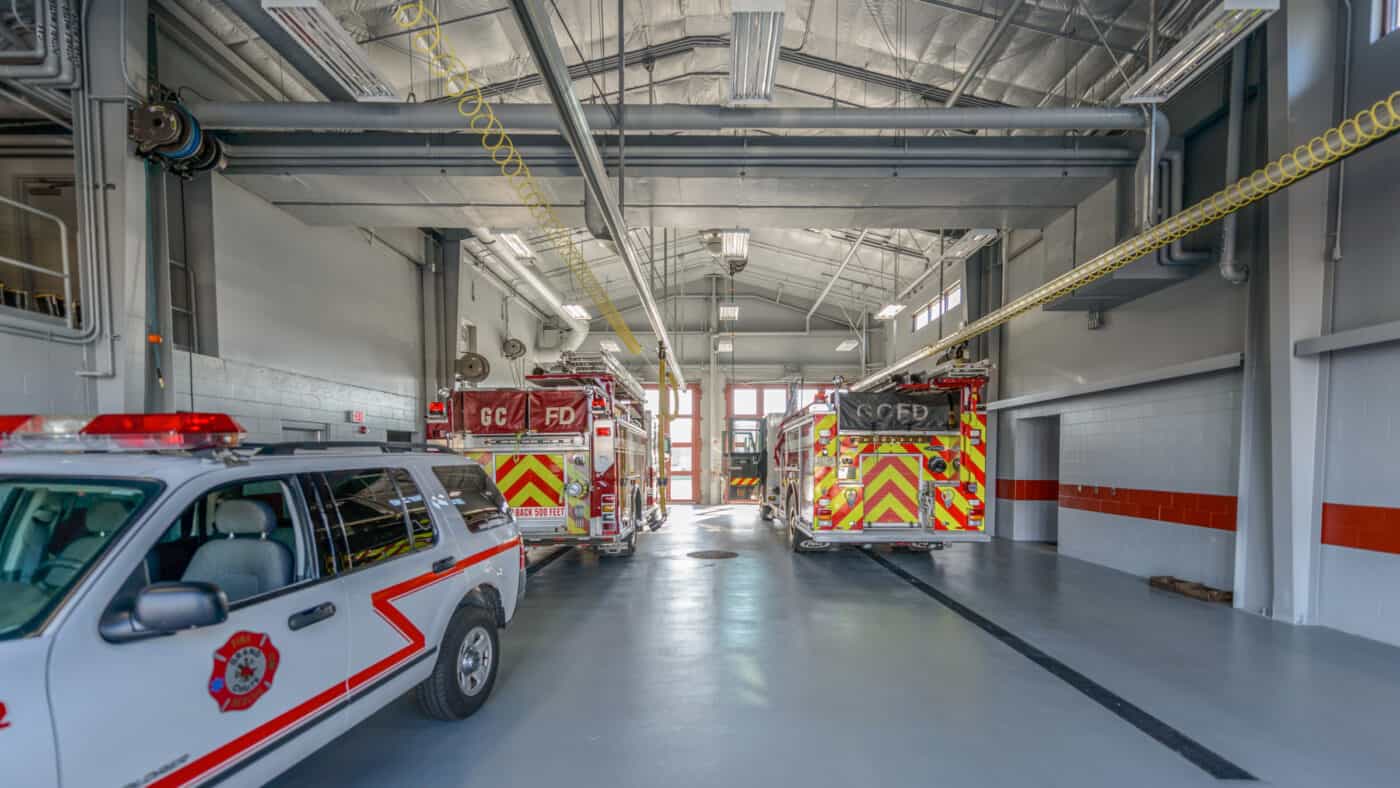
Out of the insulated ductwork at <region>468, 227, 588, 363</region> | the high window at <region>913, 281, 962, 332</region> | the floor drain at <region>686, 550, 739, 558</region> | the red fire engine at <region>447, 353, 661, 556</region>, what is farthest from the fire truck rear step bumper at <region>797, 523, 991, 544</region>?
the insulated ductwork at <region>468, 227, 588, 363</region>

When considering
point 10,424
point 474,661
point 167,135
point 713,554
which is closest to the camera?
point 10,424

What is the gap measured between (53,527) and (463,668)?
79.6 inches

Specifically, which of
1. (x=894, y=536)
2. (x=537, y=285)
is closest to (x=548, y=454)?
(x=894, y=536)

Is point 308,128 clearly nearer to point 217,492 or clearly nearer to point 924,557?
point 217,492

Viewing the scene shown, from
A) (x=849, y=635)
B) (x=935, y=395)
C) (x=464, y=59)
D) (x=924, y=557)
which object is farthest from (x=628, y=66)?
(x=924, y=557)

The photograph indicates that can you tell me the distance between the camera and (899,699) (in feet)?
12.6

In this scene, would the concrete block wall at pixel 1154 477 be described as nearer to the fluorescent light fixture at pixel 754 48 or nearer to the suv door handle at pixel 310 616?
the fluorescent light fixture at pixel 754 48

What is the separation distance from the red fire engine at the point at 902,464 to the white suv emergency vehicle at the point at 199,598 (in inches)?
216

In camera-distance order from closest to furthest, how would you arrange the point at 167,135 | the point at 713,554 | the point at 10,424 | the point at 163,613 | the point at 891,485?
the point at 163,613 → the point at 10,424 → the point at 167,135 → the point at 891,485 → the point at 713,554

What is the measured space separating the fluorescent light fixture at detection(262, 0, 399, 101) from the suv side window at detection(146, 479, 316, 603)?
352 centimetres

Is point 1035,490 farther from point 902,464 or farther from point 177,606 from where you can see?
point 177,606

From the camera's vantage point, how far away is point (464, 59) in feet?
24.5

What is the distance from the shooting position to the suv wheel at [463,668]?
11.0 ft

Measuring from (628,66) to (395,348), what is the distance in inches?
241
